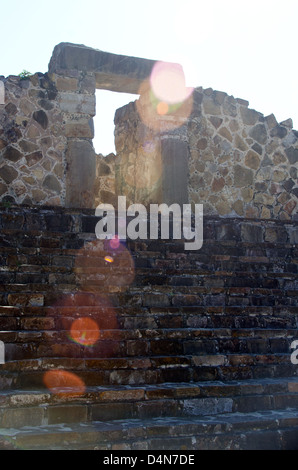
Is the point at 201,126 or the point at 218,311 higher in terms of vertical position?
the point at 201,126

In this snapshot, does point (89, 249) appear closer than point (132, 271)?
No

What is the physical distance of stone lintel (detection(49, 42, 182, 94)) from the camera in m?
8.14

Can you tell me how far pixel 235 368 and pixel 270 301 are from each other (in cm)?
140

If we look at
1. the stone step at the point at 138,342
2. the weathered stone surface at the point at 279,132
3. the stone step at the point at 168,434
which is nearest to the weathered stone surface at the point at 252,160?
the weathered stone surface at the point at 279,132

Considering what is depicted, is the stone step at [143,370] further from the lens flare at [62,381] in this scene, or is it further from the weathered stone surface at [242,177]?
the weathered stone surface at [242,177]

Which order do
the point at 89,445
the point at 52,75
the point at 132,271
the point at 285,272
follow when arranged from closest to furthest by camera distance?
the point at 89,445 < the point at 132,271 < the point at 285,272 < the point at 52,75

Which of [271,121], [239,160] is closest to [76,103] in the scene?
[239,160]

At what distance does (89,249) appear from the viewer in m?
5.63

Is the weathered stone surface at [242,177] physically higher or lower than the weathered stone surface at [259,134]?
lower

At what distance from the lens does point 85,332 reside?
4090 mm

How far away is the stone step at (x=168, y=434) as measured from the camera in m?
2.93

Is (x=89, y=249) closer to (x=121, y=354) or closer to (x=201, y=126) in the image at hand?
(x=121, y=354)

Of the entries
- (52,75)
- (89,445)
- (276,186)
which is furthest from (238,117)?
(89,445)

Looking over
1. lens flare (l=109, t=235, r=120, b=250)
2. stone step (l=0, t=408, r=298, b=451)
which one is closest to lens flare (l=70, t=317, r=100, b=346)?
stone step (l=0, t=408, r=298, b=451)
